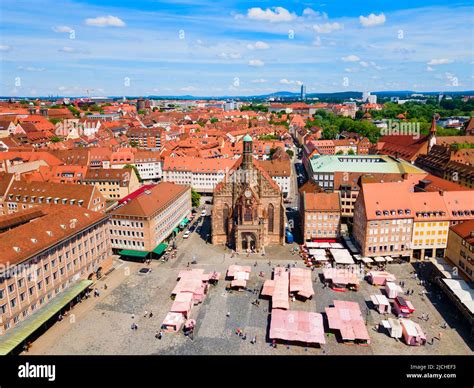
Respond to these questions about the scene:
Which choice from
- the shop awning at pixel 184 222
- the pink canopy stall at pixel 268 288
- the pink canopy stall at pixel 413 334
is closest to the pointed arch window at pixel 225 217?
the shop awning at pixel 184 222

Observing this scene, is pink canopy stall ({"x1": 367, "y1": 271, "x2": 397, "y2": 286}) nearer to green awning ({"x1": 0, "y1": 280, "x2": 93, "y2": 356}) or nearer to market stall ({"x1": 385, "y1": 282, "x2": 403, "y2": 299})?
market stall ({"x1": 385, "y1": 282, "x2": 403, "y2": 299})

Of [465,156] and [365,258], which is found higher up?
[465,156]

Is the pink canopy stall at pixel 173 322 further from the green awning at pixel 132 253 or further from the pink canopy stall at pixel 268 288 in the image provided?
the green awning at pixel 132 253

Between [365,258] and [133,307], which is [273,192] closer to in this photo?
[365,258]
